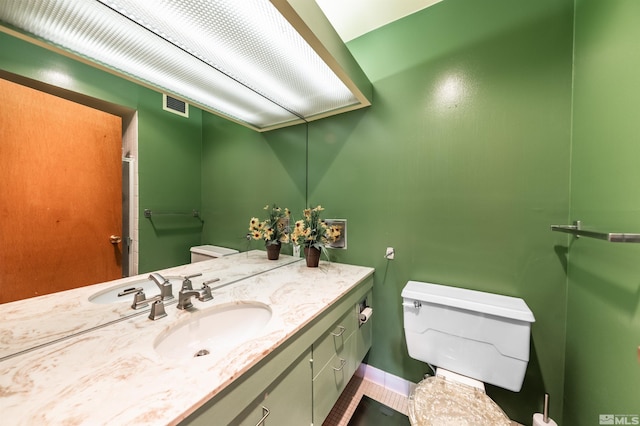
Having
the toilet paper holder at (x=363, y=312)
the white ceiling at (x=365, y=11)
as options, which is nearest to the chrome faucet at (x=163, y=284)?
the toilet paper holder at (x=363, y=312)

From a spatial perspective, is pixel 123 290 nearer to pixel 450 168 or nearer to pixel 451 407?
pixel 451 407

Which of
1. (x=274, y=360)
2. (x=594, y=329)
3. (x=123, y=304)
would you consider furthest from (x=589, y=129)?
(x=123, y=304)

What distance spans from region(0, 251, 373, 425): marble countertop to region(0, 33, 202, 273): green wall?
15 centimetres

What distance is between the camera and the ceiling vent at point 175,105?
3.29ft

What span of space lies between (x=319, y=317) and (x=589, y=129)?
1.43 metres

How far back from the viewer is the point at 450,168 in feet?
4.30

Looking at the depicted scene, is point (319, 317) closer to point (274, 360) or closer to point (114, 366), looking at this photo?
point (274, 360)

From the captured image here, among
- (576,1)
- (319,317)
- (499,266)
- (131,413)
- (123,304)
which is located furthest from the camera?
(499,266)

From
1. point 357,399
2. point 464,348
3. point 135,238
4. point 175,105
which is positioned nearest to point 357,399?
point 357,399

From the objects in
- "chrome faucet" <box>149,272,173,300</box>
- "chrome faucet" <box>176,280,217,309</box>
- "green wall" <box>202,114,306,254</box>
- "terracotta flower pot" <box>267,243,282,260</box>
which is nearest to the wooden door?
"chrome faucet" <box>149,272,173,300</box>

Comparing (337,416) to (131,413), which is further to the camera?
(337,416)

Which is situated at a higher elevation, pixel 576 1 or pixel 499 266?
pixel 576 1

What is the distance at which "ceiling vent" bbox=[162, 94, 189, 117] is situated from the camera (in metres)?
1.00

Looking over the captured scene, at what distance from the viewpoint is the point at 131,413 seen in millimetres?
435
